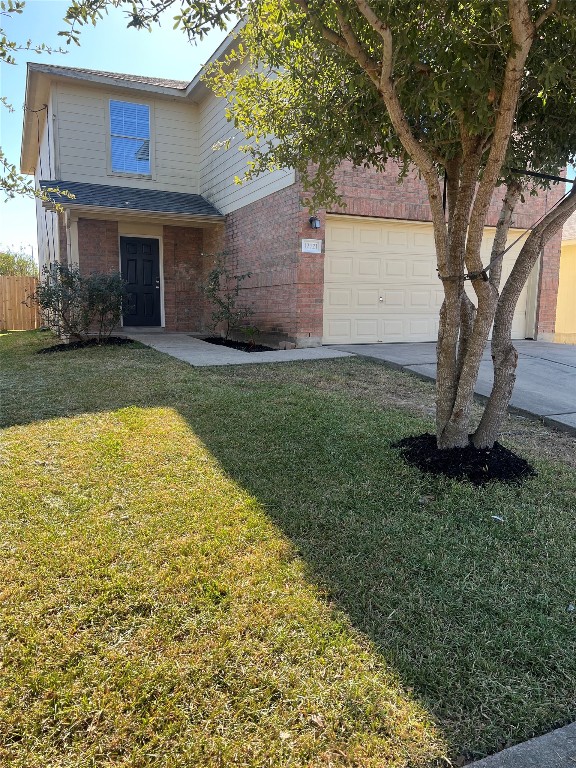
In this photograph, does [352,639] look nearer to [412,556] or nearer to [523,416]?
[412,556]

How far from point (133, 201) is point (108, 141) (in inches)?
71.5

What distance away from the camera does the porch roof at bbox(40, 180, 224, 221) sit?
34.5ft

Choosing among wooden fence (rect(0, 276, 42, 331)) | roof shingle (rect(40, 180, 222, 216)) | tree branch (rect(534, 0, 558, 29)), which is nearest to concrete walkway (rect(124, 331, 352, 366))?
roof shingle (rect(40, 180, 222, 216))

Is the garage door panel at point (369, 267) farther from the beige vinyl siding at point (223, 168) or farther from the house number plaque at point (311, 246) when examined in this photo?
the beige vinyl siding at point (223, 168)

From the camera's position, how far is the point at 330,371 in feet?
23.2

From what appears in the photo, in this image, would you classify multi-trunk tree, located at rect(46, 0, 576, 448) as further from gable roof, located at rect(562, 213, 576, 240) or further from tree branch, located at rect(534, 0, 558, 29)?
gable roof, located at rect(562, 213, 576, 240)

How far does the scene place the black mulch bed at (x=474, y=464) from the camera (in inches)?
139

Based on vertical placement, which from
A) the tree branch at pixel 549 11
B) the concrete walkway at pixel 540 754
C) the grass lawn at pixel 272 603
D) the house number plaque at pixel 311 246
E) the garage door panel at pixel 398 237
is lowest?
the concrete walkway at pixel 540 754

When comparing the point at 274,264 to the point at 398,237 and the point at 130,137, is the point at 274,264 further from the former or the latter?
the point at 130,137

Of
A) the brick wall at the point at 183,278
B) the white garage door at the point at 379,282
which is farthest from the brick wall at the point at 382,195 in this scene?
the brick wall at the point at 183,278

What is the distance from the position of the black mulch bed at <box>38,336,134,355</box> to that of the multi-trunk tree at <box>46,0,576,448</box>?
6.29m

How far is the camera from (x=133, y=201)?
37.1ft

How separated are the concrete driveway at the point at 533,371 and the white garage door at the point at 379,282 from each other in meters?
0.46

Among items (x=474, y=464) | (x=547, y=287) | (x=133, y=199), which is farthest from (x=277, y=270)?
(x=474, y=464)
